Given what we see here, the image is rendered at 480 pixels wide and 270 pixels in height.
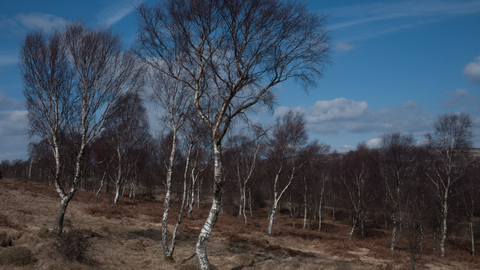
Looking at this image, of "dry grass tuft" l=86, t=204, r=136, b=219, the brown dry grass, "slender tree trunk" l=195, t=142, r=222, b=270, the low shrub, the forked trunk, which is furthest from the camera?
"dry grass tuft" l=86, t=204, r=136, b=219

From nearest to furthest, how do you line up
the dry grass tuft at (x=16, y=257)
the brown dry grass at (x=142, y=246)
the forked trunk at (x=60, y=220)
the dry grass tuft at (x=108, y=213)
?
the dry grass tuft at (x=16, y=257)
the brown dry grass at (x=142, y=246)
the forked trunk at (x=60, y=220)
the dry grass tuft at (x=108, y=213)

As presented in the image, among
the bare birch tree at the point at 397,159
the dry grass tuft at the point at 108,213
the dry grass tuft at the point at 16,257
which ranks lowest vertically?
the dry grass tuft at the point at 108,213

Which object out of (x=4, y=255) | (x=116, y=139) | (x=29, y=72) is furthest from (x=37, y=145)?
(x=4, y=255)

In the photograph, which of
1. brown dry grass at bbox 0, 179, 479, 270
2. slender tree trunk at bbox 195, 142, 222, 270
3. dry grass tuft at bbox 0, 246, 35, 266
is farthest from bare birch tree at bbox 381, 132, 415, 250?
dry grass tuft at bbox 0, 246, 35, 266

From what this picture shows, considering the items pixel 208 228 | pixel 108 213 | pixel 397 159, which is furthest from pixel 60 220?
pixel 397 159

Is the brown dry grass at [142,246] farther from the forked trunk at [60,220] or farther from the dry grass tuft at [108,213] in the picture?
the forked trunk at [60,220]

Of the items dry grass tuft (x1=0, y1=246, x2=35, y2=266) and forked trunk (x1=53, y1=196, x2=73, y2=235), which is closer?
dry grass tuft (x1=0, y1=246, x2=35, y2=266)

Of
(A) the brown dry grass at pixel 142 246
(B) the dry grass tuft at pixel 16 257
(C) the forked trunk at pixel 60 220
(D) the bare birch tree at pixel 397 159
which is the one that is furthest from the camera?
(D) the bare birch tree at pixel 397 159

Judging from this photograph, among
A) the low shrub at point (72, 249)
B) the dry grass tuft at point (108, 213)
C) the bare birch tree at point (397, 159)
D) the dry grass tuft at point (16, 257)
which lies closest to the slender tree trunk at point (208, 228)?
the low shrub at point (72, 249)

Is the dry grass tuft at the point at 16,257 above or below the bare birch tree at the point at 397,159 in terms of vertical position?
below

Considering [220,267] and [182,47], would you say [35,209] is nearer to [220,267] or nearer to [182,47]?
[220,267]

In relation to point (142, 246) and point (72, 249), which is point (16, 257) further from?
point (142, 246)

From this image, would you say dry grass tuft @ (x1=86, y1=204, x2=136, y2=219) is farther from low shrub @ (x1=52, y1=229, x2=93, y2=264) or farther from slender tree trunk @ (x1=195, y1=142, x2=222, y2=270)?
slender tree trunk @ (x1=195, y1=142, x2=222, y2=270)

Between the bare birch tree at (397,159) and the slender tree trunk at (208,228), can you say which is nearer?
the slender tree trunk at (208,228)
